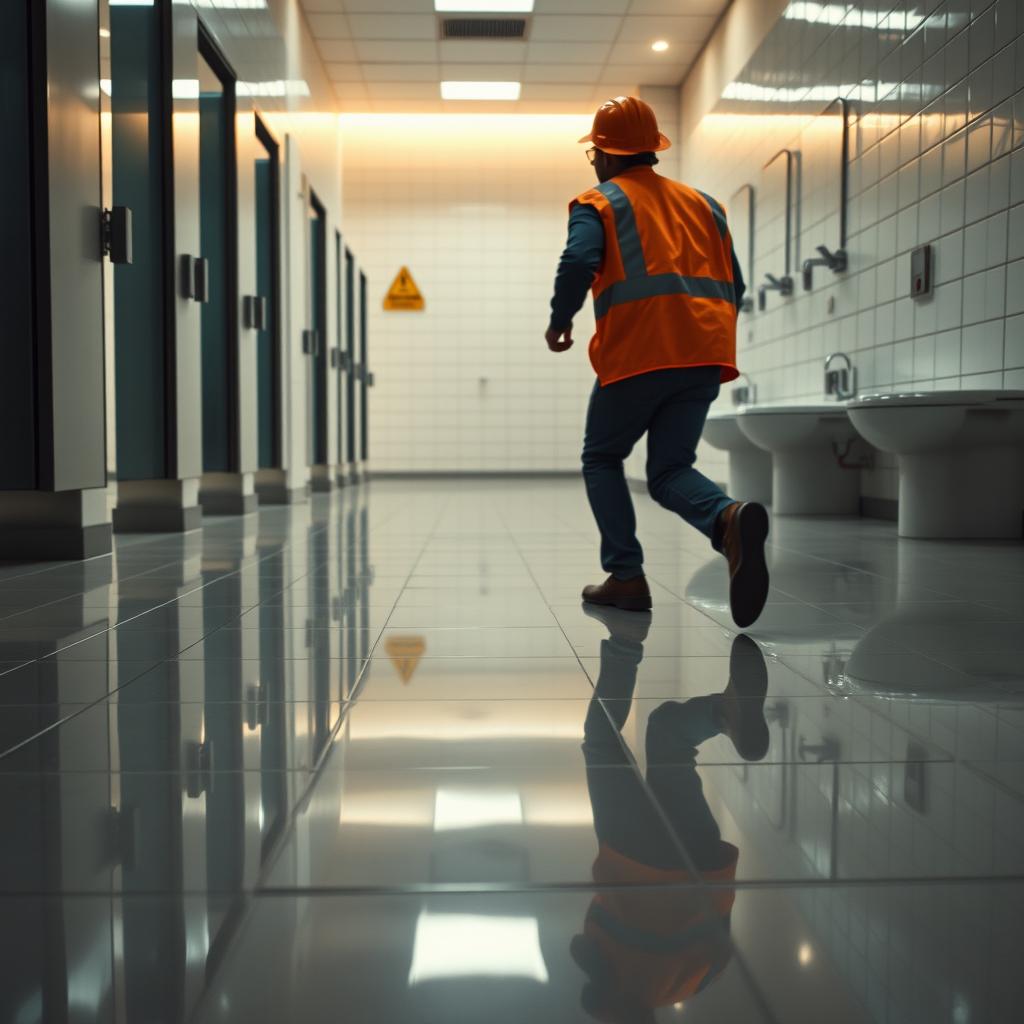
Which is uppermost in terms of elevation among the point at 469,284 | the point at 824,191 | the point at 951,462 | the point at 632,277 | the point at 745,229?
the point at 469,284

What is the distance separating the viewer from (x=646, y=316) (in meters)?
2.71

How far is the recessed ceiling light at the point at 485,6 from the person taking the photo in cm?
903

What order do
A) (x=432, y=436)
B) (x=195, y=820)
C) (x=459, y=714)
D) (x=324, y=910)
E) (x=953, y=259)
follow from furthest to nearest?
(x=432, y=436) < (x=953, y=259) < (x=459, y=714) < (x=195, y=820) < (x=324, y=910)

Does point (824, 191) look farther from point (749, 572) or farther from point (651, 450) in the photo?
point (749, 572)

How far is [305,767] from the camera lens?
143 cm

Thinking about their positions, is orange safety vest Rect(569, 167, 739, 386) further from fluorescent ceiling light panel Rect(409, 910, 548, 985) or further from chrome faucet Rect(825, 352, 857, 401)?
chrome faucet Rect(825, 352, 857, 401)

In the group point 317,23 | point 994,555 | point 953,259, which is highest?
point 317,23

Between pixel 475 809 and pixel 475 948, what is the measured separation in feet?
1.14

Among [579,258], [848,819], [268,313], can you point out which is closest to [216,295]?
[268,313]

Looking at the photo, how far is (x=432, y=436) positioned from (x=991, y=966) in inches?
478

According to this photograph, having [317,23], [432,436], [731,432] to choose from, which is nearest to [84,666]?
[731,432]

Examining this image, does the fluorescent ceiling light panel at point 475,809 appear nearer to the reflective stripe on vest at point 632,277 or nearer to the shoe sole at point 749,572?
the shoe sole at point 749,572

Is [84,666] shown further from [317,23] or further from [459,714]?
[317,23]

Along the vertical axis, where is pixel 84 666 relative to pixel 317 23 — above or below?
below
